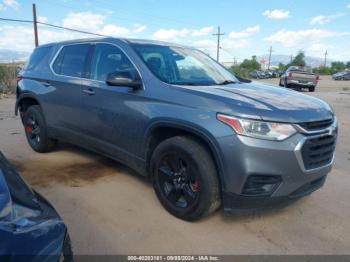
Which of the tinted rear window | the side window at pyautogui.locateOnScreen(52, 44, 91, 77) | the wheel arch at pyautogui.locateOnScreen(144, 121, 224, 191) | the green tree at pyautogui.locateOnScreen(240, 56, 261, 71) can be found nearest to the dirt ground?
the wheel arch at pyautogui.locateOnScreen(144, 121, 224, 191)

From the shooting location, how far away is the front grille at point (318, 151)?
3.15 meters

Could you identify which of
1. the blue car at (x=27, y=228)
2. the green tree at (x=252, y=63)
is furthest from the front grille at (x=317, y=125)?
the green tree at (x=252, y=63)

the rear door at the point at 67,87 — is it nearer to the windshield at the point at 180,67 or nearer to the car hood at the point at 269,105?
the windshield at the point at 180,67

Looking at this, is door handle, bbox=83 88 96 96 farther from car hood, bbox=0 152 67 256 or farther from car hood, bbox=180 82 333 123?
car hood, bbox=0 152 67 256

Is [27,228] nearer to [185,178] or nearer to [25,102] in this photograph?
[185,178]

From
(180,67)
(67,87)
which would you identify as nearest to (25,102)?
(67,87)

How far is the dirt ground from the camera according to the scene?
125 inches

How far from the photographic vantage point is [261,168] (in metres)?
3.03

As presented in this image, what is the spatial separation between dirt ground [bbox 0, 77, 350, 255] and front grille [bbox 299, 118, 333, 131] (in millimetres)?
1007

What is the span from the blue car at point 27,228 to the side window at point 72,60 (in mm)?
2911

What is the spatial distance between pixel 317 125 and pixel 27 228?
2574mm

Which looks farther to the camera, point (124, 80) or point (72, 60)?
point (72, 60)

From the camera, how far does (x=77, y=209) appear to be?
151 inches

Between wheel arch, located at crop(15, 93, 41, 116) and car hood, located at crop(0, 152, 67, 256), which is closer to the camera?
car hood, located at crop(0, 152, 67, 256)
